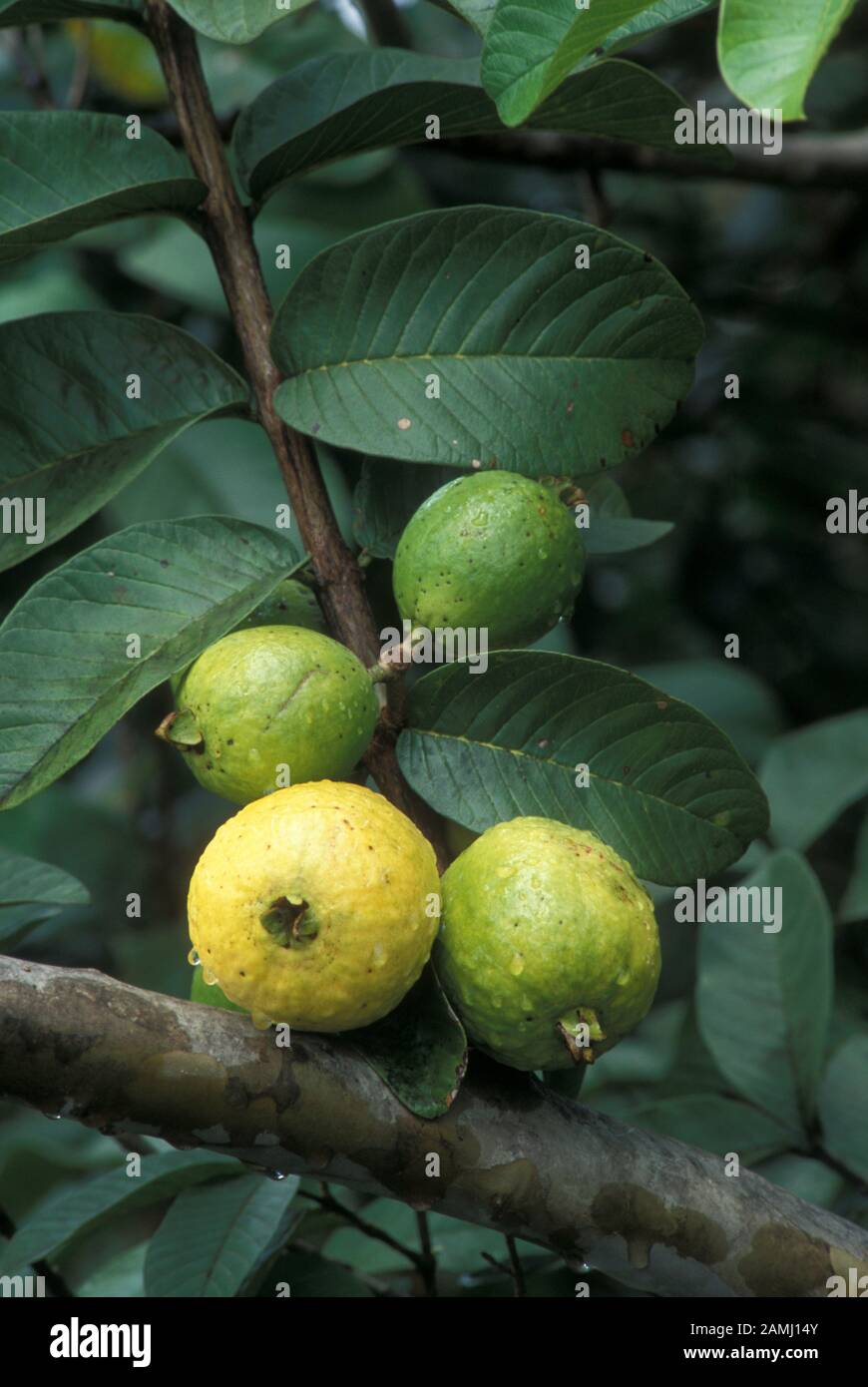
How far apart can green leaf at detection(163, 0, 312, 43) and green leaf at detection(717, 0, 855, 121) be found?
1.12ft

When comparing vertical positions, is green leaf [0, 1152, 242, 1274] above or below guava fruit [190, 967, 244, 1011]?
below

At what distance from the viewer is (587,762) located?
87cm

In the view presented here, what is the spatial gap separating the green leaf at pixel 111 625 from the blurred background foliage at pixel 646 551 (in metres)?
0.61

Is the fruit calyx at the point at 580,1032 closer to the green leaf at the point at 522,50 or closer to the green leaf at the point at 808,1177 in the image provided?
the green leaf at the point at 522,50

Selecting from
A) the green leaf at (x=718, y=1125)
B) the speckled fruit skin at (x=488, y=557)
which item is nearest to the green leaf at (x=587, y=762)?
the speckled fruit skin at (x=488, y=557)

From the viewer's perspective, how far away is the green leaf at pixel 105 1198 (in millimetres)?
1043

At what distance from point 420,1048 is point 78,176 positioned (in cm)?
64

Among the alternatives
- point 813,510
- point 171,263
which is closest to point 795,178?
point 813,510

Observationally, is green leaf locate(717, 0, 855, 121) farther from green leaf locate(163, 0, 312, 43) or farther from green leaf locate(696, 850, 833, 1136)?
green leaf locate(696, 850, 833, 1136)

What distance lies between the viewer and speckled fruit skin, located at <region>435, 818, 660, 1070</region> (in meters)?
0.74

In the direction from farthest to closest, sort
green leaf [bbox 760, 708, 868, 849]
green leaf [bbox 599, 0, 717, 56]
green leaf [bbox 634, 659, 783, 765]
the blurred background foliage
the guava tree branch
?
green leaf [bbox 634, 659, 783, 765]
green leaf [bbox 760, 708, 868, 849]
the blurred background foliage
green leaf [bbox 599, 0, 717, 56]
the guava tree branch

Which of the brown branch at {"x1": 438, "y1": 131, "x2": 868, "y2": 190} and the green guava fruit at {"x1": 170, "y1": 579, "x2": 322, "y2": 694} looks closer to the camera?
the green guava fruit at {"x1": 170, "y1": 579, "x2": 322, "y2": 694}

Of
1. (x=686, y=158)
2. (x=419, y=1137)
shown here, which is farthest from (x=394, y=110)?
(x=686, y=158)

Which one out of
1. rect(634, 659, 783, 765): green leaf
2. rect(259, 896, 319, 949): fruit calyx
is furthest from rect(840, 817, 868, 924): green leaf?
rect(259, 896, 319, 949): fruit calyx
